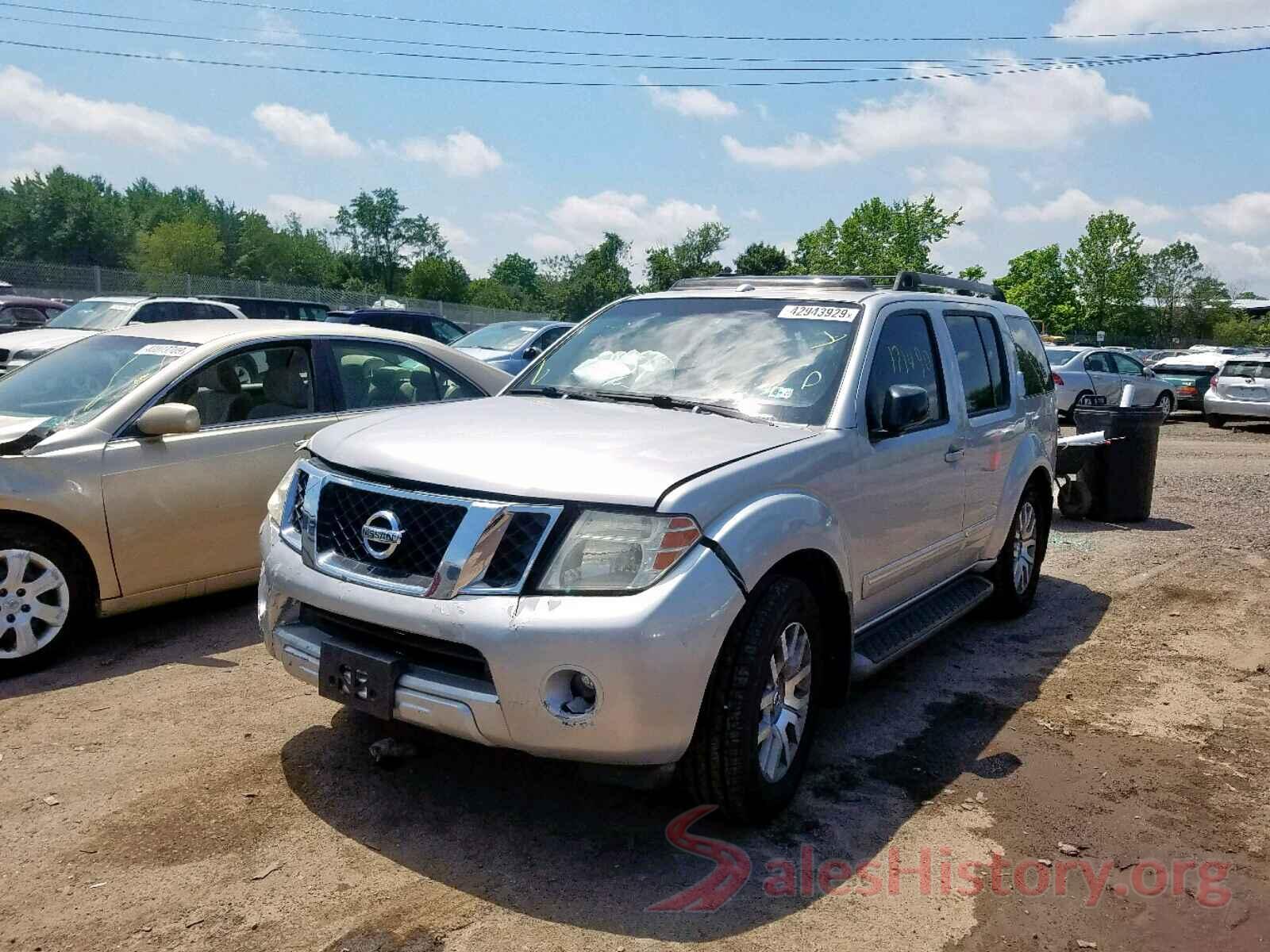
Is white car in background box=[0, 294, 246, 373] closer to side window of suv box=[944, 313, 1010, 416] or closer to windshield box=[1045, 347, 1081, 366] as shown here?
side window of suv box=[944, 313, 1010, 416]

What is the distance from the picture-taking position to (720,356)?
453 cm

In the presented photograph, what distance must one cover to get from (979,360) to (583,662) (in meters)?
3.53

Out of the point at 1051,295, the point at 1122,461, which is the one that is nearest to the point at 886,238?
the point at 1051,295

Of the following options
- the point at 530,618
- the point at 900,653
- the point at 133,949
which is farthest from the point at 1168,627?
the point at 133,949

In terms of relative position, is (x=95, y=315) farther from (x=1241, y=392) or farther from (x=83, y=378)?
(x=1241, y=392)

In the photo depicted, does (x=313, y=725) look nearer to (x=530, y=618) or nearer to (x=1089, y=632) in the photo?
(x=530, y=618)

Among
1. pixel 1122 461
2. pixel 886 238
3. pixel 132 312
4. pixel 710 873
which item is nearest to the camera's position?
pixel 710 873

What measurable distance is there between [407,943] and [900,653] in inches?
92.9

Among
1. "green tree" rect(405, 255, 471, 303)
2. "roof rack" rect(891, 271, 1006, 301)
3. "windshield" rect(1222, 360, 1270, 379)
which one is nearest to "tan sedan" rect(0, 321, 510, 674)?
"roof rack" rect(891, 271, 1006, 301)

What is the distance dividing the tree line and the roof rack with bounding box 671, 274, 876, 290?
5658 cm

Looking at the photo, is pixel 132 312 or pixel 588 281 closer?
pixel 132 312

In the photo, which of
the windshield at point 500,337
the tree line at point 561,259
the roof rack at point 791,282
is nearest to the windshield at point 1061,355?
the windshield at point 500,337

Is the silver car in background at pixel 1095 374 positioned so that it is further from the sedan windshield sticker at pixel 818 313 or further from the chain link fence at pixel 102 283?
the sedan windshield sticker at pixel 818 313

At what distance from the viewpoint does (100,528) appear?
5.05 m
